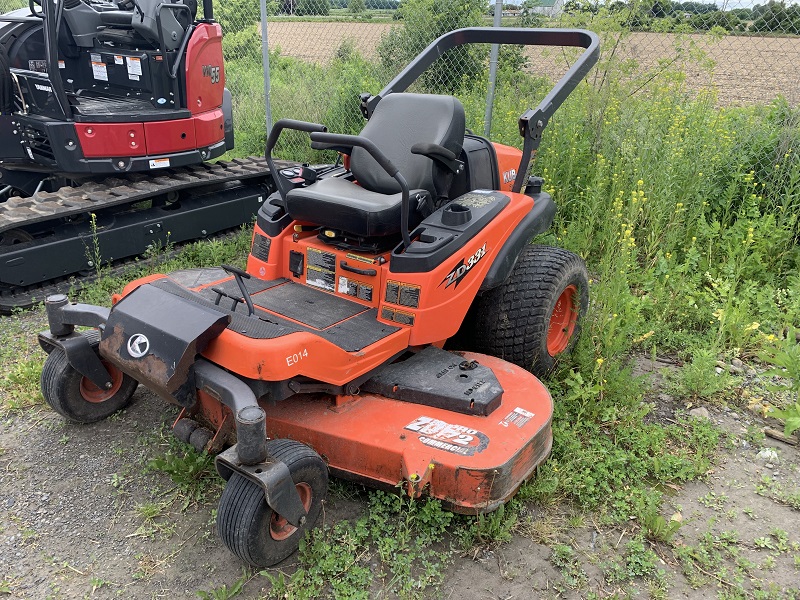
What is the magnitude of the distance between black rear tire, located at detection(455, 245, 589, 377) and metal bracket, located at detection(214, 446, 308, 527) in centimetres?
166

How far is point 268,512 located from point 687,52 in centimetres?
574

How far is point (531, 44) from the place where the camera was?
4.34 meters

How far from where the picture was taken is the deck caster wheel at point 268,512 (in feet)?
8.52

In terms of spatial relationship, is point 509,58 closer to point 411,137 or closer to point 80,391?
point 411,137

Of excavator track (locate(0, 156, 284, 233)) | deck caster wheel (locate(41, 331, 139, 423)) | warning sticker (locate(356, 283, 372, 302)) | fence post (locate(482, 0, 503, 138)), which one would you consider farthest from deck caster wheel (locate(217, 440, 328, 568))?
fence post (locate(482, 0, 503, 138))

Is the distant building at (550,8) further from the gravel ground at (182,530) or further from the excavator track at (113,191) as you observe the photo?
the gravel ground at (182,530)

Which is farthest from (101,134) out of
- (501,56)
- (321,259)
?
(501,56)

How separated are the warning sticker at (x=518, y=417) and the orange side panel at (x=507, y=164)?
5.66 feet

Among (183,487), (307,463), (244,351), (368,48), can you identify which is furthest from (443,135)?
(368,48)

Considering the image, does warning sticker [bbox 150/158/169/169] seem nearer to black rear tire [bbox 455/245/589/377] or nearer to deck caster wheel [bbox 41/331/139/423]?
deck caster wheel [bbox 41/331/139/423]

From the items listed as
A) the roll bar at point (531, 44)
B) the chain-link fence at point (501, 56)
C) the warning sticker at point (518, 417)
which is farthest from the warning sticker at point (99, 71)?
the warning sticker at point (518, 417)

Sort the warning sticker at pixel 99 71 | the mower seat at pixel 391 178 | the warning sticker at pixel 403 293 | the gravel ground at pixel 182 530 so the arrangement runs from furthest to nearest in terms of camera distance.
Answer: the warning sticker at pixel 99 71 → the mower seat at pixel 391 178 → the warning sticker at pixel 403 293 → the gravel ground at pixel 182 530

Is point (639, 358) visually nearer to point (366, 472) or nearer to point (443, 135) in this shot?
point (443, 135)

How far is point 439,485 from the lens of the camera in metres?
2.87
